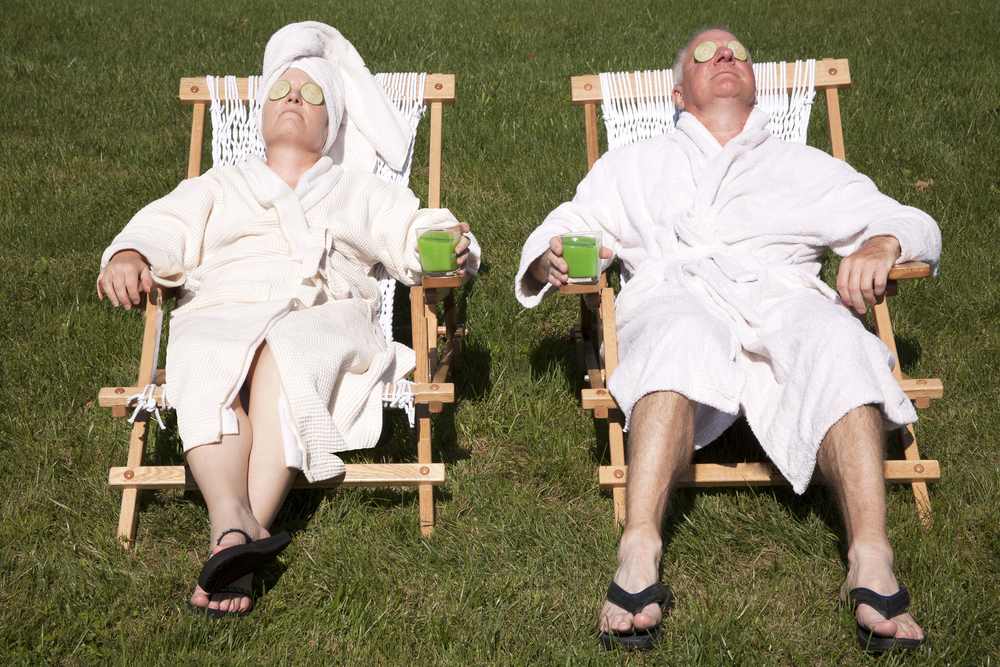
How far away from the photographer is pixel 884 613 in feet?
7.07

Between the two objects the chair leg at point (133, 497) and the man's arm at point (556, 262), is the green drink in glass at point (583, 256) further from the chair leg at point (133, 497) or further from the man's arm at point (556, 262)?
the chair leg at point (133, 497)

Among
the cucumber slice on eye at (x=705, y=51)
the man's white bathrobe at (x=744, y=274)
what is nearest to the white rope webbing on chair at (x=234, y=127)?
the man's white bathrobe at (x=744, y=274)

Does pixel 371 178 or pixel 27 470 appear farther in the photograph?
pixel 371 178

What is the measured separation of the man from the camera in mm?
2318

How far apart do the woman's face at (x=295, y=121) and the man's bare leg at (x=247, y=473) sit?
100cm

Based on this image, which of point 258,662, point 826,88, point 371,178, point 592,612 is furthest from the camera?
point 826,88

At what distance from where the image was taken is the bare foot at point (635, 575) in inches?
86.5

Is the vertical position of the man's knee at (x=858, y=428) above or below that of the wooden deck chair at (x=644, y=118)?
below

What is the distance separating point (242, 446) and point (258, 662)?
616 mm

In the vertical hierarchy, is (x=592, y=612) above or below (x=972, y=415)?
below

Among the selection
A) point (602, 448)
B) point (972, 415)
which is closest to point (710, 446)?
point (602, 448)

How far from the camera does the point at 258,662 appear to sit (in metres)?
2.21

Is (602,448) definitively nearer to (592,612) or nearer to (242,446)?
(592,612)

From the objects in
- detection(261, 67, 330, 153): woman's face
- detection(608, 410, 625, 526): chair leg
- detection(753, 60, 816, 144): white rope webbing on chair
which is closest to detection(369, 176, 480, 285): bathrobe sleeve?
detection(261, 67, 330, 153): woman's face
